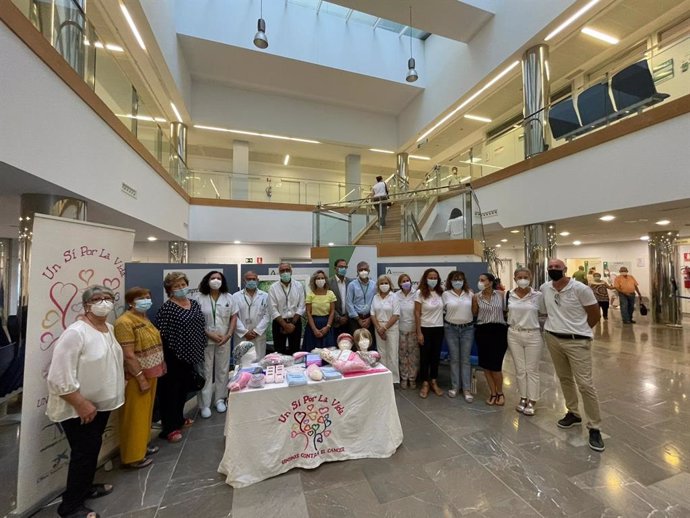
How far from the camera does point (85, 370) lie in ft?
7.22

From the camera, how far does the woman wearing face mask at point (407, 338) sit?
4.31 metres

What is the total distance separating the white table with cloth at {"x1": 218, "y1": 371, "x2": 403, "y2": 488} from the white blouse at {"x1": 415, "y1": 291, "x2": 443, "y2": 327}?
141 centimetres

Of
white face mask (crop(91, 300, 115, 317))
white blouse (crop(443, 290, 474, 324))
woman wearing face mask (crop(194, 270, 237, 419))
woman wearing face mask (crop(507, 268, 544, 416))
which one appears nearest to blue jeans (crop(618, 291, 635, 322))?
woman wearing face mask (crop(507, 268, 544, 416))

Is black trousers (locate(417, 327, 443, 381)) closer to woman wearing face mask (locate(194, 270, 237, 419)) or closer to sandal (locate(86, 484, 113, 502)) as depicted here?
woman wearing face mask (locate(194, 270, 237, 419))

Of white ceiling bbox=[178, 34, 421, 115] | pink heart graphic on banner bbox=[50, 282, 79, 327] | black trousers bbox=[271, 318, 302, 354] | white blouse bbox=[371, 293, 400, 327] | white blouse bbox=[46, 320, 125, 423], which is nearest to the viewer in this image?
white blouse bbox=[46, 320, 125, 423]

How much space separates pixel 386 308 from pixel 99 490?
332cm

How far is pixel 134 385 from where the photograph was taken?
269cm

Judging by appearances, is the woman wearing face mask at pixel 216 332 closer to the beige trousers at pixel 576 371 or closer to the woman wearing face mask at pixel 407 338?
the woman wearing face mask at pixel 407 338

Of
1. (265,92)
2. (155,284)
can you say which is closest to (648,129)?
(155,284)

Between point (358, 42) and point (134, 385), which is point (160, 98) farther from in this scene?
point (134, 385)

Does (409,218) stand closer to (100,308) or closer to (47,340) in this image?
(100,308)

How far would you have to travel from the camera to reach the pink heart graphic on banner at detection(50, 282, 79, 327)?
7.96 ft

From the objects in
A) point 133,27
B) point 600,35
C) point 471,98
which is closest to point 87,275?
point 133,27

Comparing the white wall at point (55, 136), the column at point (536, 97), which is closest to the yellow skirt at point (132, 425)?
the white wall at point (55, 136)
